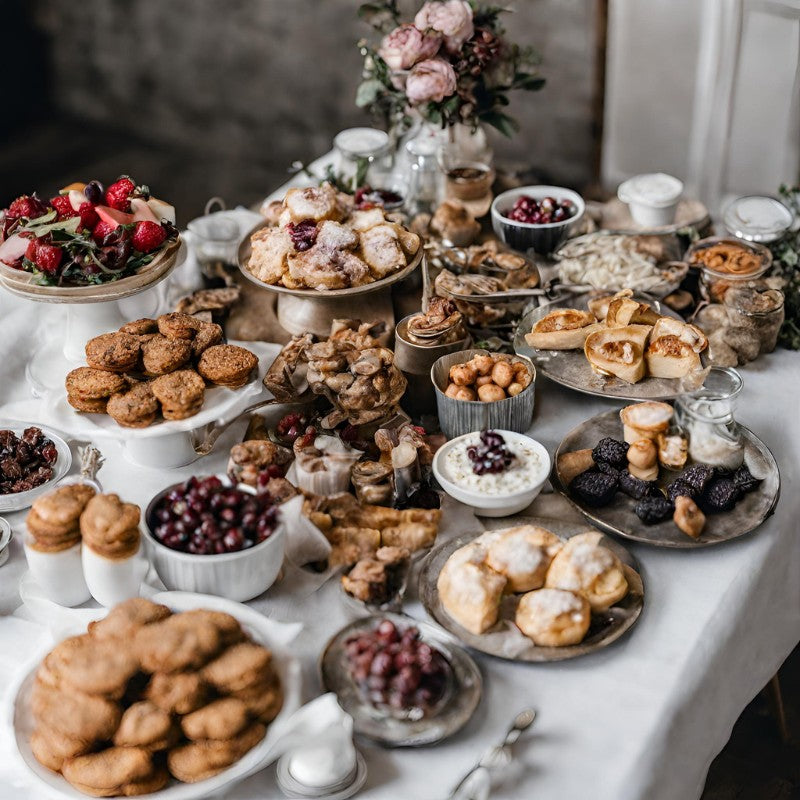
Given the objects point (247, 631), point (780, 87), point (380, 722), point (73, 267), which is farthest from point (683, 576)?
point (780, 87)

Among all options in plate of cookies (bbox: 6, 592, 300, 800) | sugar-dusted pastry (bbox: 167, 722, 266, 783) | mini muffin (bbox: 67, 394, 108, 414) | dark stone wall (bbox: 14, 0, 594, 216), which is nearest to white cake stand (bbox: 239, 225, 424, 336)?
mini muffin (bbox: 67, 394, 108, 414)

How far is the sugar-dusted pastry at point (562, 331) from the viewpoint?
195 centimetres

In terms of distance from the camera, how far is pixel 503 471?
1606mm

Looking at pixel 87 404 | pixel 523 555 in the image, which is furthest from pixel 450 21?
pixel 523 555

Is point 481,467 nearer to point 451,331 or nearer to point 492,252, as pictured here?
point 451,331

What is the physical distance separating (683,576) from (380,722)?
56 centimetres

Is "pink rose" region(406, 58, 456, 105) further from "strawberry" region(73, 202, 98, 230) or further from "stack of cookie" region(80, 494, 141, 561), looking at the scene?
"stack of cookie" region(80, 494, 141, 561)

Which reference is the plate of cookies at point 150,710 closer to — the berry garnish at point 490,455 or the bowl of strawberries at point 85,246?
the berry garnish at point 490,455

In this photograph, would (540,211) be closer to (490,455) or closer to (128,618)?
(490,455)

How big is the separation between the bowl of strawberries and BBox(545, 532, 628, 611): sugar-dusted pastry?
3.10 ft

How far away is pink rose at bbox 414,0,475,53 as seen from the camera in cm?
231

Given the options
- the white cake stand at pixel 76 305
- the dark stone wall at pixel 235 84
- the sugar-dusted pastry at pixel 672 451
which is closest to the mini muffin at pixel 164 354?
the white cake stand at pixel 76 305

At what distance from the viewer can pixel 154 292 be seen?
217 cm

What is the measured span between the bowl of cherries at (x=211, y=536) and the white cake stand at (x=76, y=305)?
53 cm
